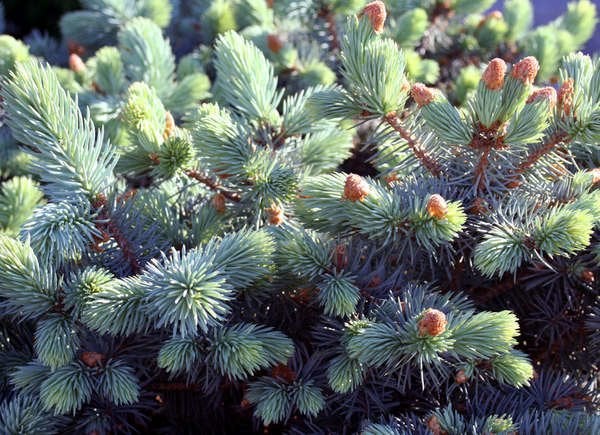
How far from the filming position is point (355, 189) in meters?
0.90

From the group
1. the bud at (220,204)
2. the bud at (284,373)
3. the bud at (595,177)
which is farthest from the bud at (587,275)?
the bud at (220,204)

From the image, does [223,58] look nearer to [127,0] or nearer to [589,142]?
[589,142]

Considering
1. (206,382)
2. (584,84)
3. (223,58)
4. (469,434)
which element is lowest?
(206,382)

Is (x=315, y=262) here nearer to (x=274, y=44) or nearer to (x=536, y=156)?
(x=536, y=156)

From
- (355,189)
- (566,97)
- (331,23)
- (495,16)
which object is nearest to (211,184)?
(355,189)

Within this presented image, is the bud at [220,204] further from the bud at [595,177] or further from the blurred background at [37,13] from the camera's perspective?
the blurred background at [37,13]

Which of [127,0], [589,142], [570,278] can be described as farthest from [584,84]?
[127,0]

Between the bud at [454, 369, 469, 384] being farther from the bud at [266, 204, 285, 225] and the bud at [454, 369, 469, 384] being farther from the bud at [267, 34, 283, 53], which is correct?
the bud at [267, 34, 283, 53]

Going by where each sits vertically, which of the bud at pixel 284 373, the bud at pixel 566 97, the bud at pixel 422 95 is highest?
the bud at pixel 566 97

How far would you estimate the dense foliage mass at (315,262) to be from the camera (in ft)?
2.88

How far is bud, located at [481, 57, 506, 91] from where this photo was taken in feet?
2.89

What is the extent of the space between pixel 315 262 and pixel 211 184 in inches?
10.1

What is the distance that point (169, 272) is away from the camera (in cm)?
84

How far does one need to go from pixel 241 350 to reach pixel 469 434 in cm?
28
